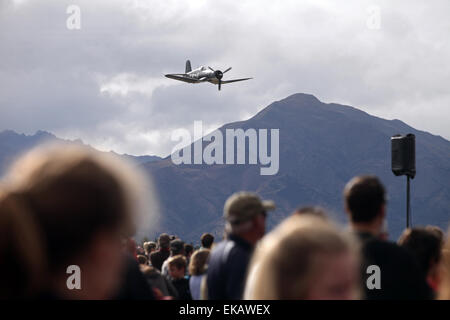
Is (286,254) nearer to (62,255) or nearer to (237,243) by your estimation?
(62,255)

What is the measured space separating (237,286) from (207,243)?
3783mm

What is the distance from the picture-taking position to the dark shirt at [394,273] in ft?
12.1

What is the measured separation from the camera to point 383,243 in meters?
3.81

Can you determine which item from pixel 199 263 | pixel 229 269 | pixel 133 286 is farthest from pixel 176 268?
pixel 133 286

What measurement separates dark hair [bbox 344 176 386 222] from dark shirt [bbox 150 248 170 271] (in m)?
5.11

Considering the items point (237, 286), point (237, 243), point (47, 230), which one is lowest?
point (237, 286)

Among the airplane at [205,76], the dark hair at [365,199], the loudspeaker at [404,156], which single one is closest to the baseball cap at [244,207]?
the dark hair at [365,199]

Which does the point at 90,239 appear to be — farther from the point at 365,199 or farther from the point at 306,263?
the point at 365,199

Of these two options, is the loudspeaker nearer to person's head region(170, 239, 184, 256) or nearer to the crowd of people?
person's head region(170, 239, 184, 256)

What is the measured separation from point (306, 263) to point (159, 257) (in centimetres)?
710

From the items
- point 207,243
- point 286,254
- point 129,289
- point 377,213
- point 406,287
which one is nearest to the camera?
point 286,254

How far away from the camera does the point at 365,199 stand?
3.93 meters
